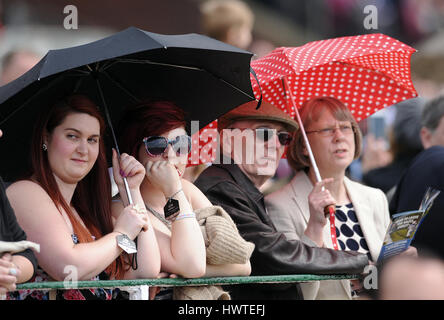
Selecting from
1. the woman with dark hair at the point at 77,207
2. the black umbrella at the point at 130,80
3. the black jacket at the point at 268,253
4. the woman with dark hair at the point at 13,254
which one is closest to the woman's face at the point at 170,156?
the woman with dark hair at the point at 77,207

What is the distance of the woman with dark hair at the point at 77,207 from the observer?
3125mm

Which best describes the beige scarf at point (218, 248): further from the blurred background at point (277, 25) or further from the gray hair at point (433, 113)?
the blurred background at point (277, 25)

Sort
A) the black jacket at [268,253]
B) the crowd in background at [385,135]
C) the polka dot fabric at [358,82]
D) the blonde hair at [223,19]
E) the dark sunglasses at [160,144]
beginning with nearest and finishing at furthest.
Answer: the crowd in background at [385,135] → the dark sunglasses at [160,144] → the black jacket at [268,253] → the polka dot fabric at [358,82] → the blonde hair at [223,19]

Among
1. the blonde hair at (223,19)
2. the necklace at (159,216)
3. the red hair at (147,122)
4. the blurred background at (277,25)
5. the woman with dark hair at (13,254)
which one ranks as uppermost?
the blurred background at (277,25)

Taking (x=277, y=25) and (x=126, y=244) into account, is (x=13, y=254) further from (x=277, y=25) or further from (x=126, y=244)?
(x=277, y=25)

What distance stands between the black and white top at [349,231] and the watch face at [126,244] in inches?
61.6

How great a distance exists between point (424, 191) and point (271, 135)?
36.1 inches

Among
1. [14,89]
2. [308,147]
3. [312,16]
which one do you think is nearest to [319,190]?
[308,147]

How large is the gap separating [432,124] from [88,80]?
7.95 ft

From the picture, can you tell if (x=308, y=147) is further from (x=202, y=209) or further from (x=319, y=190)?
(x=202, y=209)

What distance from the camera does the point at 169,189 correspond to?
3561 mm

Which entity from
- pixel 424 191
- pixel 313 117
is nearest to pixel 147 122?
pixel 313 117

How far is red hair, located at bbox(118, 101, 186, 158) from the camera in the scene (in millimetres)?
3680
